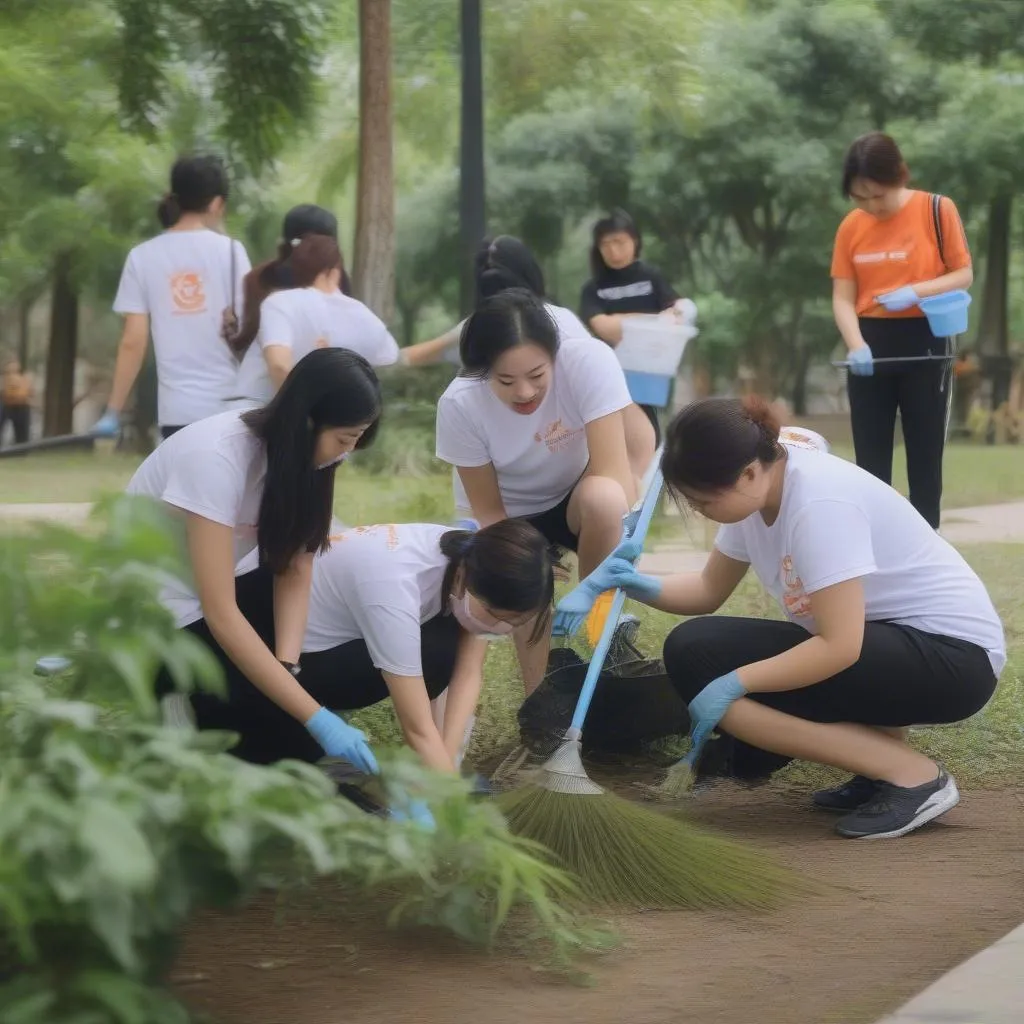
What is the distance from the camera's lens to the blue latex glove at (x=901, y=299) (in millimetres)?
5828

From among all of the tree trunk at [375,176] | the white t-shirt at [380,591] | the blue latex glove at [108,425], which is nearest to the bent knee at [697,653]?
the white t-shirt at [380,591]

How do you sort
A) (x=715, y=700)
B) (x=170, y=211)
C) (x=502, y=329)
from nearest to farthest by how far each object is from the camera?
(x=715, y=700) → (x=502, y=329) → (x=170, y=211)

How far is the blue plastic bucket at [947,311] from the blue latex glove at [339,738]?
324 cm

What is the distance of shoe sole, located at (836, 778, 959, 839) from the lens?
3670 millimetres

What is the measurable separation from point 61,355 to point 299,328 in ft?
58.4

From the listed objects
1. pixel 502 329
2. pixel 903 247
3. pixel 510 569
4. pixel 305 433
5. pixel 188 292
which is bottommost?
pixel 510 569

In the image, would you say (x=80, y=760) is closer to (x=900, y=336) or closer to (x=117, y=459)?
(x=900, y=336)

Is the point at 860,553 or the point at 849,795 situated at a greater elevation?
the point at 860,553

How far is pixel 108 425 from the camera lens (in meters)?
5.34

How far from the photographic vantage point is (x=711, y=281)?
25953 millimetres

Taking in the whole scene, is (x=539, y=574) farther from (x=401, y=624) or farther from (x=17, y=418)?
(x=17, y=418)

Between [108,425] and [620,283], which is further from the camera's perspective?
[620,283]

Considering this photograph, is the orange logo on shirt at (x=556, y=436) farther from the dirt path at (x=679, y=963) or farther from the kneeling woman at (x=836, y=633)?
the dirt path at (x=679, y=963)

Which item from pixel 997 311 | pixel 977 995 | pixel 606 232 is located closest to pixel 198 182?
pixel 606 232
